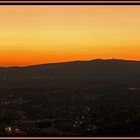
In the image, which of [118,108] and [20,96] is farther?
[20,96]

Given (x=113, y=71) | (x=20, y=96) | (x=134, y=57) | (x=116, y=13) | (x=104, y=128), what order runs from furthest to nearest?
(x=113, y=71) < (x=20, y=96) < (x=134, y=57) < (x=116, y=13) < (x=104, y=128)

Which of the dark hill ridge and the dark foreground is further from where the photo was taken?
the dark hill ridge

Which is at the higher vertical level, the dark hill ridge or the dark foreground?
the dark hill ridge

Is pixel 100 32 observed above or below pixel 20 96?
above

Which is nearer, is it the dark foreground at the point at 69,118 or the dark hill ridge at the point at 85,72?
the dark foreground at the point at 69,118

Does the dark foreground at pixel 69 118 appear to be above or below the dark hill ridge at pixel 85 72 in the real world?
below

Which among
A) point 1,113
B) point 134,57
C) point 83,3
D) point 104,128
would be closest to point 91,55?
point 134,57

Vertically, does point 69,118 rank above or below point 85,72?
below

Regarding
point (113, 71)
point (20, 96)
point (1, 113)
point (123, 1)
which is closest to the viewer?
Answer: point (123, 1)

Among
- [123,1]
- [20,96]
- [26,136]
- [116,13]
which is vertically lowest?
[26,136]

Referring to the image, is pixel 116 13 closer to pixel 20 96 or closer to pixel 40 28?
pixel 40 28

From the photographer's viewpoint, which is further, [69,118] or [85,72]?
[85,72]
